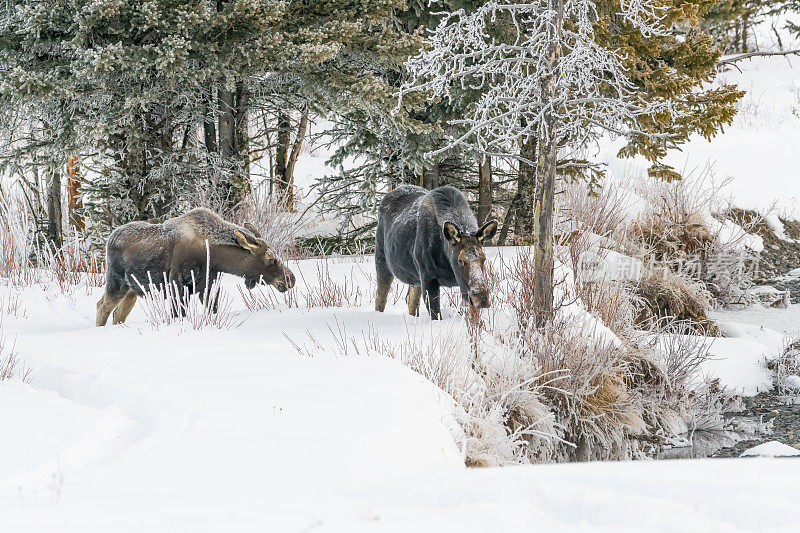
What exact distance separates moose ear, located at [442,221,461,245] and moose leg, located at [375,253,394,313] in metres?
1.41

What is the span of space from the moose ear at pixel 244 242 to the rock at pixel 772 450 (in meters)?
4.31

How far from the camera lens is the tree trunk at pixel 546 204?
239 inches

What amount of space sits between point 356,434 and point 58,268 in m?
6.85

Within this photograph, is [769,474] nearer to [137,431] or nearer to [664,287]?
[137,431]

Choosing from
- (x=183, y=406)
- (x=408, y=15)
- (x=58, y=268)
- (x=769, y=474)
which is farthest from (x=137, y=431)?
(x=408, y=15)

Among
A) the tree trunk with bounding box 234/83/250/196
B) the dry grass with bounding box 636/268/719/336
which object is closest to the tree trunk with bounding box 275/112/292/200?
the tree trunk with bounding box 234/83/250/196

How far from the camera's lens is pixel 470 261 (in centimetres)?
596

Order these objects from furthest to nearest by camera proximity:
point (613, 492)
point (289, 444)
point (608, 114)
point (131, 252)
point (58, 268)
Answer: point (58, 268) → point (131, 252) → point (608, 114) → point (289, 444) → point (613, 492)

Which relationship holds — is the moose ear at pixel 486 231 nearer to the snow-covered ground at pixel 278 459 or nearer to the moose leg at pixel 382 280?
the snow-covered ground at pixel 278 459

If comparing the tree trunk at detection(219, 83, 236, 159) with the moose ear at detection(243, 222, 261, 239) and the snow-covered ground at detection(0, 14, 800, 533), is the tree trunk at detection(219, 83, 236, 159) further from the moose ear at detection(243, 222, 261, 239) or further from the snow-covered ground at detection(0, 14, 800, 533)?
the snow-covered ground at detection(0, 14, 800, 533)

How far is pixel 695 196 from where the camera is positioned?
37.3 feet

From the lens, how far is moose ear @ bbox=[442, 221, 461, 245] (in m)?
5.96

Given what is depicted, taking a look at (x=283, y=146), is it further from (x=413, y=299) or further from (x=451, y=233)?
(x=451, y=233)

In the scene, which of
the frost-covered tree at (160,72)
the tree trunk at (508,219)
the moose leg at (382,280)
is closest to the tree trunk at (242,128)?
the frost-covered tree at (160,72)
